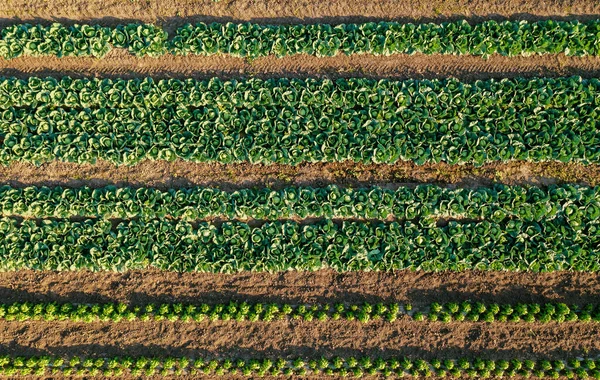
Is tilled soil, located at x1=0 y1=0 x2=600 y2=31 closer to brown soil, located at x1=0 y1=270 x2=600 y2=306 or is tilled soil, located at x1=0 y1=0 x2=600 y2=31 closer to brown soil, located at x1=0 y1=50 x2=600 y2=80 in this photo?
brown soil, located at x1=0 y1=50 x2=600 y2=80

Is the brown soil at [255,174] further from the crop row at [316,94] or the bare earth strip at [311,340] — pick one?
the bare earth strip at [311,340]

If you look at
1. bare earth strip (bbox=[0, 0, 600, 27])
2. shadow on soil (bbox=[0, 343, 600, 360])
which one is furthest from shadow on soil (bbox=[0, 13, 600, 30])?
shadow on soil (bbox=[0, 343, 600, 360])

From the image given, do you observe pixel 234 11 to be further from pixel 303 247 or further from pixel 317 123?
pixel 303 247

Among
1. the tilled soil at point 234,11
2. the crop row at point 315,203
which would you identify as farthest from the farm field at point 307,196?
the tilled soil at point 234,11

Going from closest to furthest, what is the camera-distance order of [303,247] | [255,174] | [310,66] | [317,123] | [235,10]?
[303,247], [317,123], [255,174], [310,66], [235,10]

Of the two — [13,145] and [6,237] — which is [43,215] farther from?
[13,145]

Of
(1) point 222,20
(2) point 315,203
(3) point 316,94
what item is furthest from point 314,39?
(2) point 315,203
